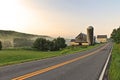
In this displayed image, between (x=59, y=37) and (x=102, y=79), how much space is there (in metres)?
141

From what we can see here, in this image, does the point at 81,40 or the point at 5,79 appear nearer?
the point at 5,79

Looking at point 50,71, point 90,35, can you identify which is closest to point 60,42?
point 90,35

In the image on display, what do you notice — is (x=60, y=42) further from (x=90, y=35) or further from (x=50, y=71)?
(x=50, y=71)

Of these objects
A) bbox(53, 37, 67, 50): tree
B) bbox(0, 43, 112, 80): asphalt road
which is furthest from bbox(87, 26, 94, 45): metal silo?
bbox(0, 43, 112, 80): asphalt road

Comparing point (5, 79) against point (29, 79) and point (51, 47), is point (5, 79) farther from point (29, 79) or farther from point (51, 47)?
point (51, 47)

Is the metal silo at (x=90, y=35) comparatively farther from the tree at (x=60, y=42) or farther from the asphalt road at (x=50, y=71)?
the asphalt road at (x=50, y=71)

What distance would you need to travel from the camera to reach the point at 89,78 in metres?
11.6

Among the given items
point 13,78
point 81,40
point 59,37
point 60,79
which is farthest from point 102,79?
point 59,37

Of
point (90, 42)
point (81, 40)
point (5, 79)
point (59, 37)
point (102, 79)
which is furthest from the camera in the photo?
point (59, 37)

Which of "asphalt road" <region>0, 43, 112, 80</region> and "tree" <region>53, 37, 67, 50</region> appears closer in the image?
"asphalt road" <region>0, 43, 112, 80</region>

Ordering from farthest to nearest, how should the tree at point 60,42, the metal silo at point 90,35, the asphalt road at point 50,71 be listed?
the tree at point 60,42, the metal silo at point 90,35, the asphalt road at point 50,71

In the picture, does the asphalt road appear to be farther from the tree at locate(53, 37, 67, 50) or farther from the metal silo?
the tree at locate(53, 37, 67, 50)

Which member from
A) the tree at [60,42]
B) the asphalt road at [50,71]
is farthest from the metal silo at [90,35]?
the asphalt road at [50,71]

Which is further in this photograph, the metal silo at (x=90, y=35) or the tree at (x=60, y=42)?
the tree at (x=60, y=42)
